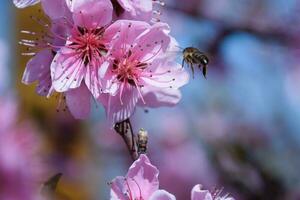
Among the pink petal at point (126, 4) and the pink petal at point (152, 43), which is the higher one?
the pink petal at point (126, 4)

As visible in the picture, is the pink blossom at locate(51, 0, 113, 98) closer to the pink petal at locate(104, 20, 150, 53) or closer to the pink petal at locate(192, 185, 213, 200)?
the pink petal at locate(104, 20, 150, 53)

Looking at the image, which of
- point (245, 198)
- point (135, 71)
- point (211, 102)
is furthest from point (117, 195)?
point (211, 102)

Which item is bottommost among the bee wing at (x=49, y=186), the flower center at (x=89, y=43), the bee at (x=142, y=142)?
the bee wing at (x=49, y=186)

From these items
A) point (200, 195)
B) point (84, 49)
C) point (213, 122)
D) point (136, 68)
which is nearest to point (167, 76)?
point (136, 68)

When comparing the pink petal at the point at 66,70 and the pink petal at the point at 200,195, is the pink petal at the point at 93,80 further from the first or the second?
the pink petal at the point at 200,195

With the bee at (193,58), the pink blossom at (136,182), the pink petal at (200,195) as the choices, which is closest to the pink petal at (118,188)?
the pink blossom at (136,182)

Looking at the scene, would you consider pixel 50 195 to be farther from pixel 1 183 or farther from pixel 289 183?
pixel 289 183

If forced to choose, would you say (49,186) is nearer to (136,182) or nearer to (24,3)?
(136,182)
